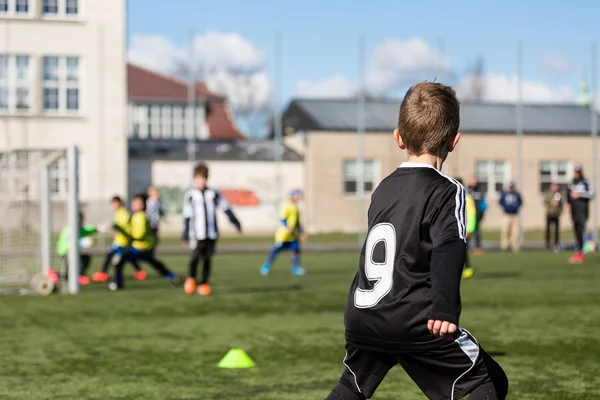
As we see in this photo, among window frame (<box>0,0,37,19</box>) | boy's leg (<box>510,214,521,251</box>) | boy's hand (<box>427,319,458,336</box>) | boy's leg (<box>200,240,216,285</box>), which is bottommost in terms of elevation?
boy's leg (<box>510,214,521,251</box>)

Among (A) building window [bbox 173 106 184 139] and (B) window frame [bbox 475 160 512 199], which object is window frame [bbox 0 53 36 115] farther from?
(A) building window [bbox 173 106 184 139]

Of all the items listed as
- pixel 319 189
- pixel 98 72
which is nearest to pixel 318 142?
pixel 319 189

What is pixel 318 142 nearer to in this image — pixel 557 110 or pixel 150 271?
pixel 557 110

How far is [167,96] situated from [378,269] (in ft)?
212

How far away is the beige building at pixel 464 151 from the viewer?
4581 centimetres

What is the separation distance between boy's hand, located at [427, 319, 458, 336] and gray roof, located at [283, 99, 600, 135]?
4213 cm

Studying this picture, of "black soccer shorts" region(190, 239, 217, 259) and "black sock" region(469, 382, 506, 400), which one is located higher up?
"black sock" region(469, 382, 506, 400)

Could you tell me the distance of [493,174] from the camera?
1908 inches

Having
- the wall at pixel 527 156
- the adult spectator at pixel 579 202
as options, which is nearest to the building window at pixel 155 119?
the wall at pixel 527 156

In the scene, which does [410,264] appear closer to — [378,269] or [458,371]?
[378,269]

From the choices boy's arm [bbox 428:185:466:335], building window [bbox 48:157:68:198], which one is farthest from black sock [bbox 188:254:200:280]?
building window [bbox 48:157:68:198]

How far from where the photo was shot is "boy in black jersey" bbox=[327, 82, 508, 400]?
3949 mm

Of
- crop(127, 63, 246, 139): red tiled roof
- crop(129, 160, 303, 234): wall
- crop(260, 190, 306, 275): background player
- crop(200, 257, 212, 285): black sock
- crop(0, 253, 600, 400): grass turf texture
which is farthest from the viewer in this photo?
crop(127, 63, 246, 139): red tiled roof

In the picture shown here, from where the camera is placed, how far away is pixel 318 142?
46969 millimetres
